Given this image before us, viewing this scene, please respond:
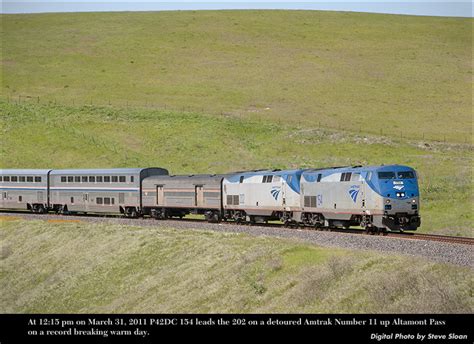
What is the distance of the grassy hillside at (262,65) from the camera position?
94.9 meters

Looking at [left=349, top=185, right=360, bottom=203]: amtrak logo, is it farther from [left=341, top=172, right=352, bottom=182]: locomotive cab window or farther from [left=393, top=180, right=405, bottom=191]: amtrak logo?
[left=393, top=180, right=405, bottom=191]: amtrak logo

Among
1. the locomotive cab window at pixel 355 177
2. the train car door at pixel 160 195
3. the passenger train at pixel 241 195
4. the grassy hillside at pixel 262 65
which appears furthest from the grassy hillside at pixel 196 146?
the locomotive cab window at pixel 355 177

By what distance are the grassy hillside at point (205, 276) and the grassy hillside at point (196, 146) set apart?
1167 inches

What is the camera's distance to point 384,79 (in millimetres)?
108062

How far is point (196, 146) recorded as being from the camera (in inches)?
3250

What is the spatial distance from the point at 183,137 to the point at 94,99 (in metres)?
20.2

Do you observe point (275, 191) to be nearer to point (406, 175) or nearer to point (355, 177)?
point (355, 177)

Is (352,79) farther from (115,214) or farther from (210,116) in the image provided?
(115,214)

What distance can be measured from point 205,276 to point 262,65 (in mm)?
86339

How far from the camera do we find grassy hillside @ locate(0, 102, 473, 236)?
7188 cm

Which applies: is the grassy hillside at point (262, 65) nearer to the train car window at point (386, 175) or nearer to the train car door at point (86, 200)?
the train car door at point (86, 200)

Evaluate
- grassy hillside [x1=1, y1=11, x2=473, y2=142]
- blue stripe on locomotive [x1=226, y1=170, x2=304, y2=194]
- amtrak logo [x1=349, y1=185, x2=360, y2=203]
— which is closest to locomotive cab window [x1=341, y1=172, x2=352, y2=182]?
amtrak logo [x1=349, y1=185, x2=360, y2=203]

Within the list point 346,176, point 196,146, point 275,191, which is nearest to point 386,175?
point 346,176
